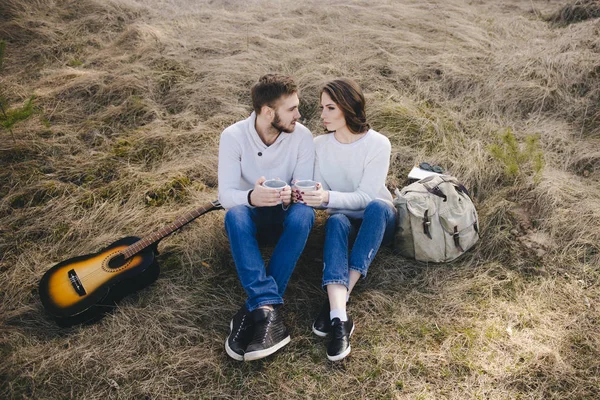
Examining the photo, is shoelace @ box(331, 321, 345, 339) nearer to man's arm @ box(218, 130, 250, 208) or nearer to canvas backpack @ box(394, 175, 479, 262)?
canvas backpack @ box(394, 175, 479, 262)

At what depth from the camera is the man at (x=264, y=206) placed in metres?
2.28

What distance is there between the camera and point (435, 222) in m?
→ 2.79

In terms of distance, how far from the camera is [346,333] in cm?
229

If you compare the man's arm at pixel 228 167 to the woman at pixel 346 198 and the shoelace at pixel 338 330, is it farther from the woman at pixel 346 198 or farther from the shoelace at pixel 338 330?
the shoelace at pixel 338 330

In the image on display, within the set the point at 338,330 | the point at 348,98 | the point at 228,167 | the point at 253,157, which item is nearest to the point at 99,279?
the point at 228,167

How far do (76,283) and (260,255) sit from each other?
1194 mm

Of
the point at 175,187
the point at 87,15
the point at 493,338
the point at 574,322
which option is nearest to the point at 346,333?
the point at 493,338

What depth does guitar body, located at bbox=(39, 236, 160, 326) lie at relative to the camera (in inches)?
96.1

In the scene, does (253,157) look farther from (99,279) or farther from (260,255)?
(99,279)

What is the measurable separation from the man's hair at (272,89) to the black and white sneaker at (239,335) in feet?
4.31

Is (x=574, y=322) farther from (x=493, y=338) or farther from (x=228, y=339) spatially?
(x=228, y=339)

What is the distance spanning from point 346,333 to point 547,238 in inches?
67.4

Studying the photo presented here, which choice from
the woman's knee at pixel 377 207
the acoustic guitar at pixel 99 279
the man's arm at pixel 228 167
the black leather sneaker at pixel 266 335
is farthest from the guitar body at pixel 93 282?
the woman's knee at pixel 377 207

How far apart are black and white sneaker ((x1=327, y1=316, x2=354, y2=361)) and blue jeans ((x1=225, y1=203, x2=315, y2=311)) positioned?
1.13ft
